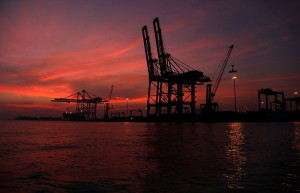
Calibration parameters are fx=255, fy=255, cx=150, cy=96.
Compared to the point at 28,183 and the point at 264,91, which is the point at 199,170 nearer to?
the point at 28,183

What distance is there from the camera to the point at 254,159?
1227cm

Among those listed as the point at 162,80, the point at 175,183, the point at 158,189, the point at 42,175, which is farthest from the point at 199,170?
the point at 162,80

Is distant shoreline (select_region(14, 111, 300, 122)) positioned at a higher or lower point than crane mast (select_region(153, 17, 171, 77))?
lower

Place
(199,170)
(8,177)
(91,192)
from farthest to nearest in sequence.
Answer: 1. (199,170)
2. (8,177)
3. (91,192)

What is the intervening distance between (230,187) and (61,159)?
8667 mm

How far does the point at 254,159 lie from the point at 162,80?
85098 mm

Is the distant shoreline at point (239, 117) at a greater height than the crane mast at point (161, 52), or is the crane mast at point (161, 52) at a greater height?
the crane mast at point (161, 52)

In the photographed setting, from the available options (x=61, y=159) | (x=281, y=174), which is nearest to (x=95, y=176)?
(x=61, y=159)

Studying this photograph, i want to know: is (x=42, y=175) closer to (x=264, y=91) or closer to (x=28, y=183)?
(x=28, y=183)

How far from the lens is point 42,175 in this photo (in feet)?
29.1

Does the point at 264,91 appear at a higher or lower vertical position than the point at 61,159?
higher

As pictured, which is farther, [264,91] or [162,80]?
[264,91]

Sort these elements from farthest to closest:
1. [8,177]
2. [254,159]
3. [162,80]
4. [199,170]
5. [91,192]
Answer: [162,80], [254,159], [199,170], [8,177], [91,192]

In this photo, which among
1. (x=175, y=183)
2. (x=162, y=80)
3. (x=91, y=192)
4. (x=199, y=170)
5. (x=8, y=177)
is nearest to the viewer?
(x=91, y=192)
